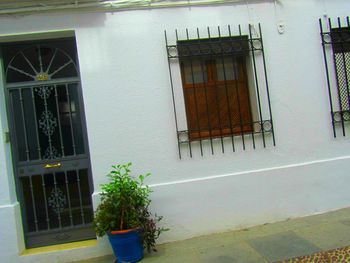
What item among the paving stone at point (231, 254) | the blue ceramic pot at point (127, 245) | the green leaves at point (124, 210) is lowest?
the paving stone at point (231, 254)

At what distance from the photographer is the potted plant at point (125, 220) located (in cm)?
411

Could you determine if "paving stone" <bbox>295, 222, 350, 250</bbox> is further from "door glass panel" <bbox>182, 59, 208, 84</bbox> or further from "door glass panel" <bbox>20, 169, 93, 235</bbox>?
"door glass panel" <bbox>20, 169, 93, 235</bbox>

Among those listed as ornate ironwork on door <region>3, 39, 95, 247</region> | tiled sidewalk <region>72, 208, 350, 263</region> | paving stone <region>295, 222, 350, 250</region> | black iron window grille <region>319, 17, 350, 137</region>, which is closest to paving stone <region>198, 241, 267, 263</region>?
tiled sidewalk <region>72, 208, 350, 263</region>

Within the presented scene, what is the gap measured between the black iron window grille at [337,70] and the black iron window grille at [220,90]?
3.21ft

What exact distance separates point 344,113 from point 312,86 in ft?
2.12

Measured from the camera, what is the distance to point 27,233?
477cm

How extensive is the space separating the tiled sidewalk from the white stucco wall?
0.53 feet

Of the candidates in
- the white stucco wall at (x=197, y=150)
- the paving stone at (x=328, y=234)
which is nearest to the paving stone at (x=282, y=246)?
the paving stone at (x=328, y=234)

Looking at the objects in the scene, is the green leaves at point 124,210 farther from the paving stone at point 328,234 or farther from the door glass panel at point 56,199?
the paving stone at point 328,234

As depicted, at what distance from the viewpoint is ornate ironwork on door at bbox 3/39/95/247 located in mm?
4789

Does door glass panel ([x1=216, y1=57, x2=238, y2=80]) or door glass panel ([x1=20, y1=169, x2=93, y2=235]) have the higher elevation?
door glass panel ([x1=216, y1=57, x2=238, y2=80])

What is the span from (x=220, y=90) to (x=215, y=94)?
0.34ft

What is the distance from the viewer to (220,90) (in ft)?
16.9

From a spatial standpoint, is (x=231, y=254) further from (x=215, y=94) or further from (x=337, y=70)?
(x=337, y=70)
